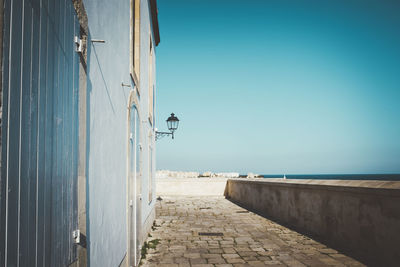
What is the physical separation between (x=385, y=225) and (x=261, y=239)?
126 inches

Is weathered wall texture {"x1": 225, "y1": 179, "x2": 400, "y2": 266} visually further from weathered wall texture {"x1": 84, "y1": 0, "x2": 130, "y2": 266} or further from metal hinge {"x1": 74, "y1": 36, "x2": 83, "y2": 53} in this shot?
metal hinge {"x1": 74, "y1": 36, "x2": 83, "y2": 53}

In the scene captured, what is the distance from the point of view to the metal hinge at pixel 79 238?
7.21 feet

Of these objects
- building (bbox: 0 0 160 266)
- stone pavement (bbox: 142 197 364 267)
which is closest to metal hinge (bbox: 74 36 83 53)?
building (bbox: 0 0 160 266)

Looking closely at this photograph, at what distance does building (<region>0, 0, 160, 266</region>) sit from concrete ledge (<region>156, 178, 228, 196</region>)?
55.3 ft

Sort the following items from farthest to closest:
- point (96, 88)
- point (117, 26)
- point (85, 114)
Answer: point (117, 26), point (96, 88), point (85, 114)

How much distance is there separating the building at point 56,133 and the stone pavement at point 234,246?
9.10ft

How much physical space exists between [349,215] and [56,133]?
5945mm

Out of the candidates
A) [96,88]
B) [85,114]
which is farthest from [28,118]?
[96,88]

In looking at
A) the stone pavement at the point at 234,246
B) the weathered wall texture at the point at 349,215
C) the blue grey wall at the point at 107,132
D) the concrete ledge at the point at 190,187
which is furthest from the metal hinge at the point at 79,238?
the concrete ledge at the point at 190,187

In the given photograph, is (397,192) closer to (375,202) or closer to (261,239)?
(375,202)

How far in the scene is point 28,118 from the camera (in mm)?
1448

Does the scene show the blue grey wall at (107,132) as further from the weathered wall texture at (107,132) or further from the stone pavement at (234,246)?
the stone pavement at (234,246)

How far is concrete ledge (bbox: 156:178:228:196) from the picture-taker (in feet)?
67.3

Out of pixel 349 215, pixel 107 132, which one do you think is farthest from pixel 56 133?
pixel 349 215
